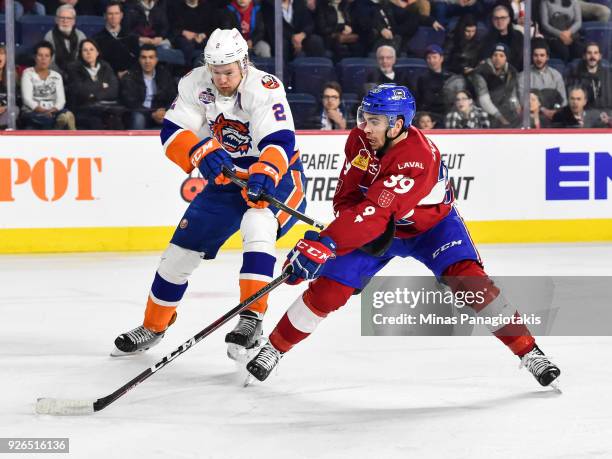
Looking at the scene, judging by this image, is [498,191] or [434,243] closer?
[434,243]

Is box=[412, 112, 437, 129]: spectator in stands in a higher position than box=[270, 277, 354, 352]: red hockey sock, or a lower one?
higher

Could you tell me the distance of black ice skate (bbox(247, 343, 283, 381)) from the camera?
10.7 feet

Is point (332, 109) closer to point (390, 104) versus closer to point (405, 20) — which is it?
point (405, 20)

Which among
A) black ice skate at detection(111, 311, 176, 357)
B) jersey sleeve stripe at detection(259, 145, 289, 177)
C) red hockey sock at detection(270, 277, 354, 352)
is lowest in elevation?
black ice skate at detection(111, 311, 176, 357)

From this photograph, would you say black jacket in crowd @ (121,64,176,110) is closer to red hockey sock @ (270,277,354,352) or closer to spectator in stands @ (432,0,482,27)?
spectator in stands @ (432,0,482,27)

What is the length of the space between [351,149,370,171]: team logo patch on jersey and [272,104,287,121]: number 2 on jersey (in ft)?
1.95

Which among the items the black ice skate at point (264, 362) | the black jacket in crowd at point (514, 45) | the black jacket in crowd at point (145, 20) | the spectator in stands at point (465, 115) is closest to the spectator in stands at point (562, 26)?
the black jacket in crowd at point (514, 45)

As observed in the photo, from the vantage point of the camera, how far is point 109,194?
22.0 feet

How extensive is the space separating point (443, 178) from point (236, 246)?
363cm

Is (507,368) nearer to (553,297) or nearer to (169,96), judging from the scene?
(553,297)

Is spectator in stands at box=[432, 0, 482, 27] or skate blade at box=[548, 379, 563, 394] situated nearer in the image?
skate blade at box=[548, 379, 563, 394]

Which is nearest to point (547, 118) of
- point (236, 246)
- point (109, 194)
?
point (236, 246)

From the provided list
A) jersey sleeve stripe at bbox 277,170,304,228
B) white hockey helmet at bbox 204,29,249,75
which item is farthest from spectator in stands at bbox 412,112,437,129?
white hockey helmet at bbox 204,29,249,75

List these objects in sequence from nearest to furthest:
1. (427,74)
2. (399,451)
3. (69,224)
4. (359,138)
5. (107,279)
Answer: (399,451) → (359,138) → (107,279) → (69,224) → (427,74)
